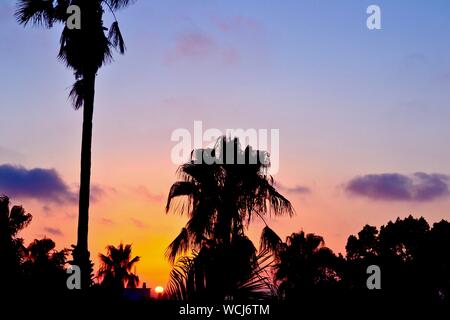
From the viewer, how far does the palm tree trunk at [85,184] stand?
13633mm

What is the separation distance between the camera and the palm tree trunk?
44.7 ft

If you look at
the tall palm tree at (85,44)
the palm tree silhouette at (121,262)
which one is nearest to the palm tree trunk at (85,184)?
the tall palm tree at (85,44)

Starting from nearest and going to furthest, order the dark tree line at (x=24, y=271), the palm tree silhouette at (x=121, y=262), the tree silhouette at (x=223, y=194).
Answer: the dark tree line at (x=24, y=271)
the tree silhouette at (x=223, y=194)
the palm tree silhouette at (x=121, y=262)

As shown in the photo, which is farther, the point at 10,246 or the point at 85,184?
the point at 10,246

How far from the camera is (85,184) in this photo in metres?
14.3

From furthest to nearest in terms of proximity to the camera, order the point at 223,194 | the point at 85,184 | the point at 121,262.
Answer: the point at 121,262
the point at 223,194
the point at 85,184

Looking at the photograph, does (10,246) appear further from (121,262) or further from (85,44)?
(121,262)

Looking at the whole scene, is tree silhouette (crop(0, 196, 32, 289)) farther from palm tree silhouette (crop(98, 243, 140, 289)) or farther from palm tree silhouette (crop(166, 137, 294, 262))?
palm tree silhouette (crop(98, 243, 140, 289))

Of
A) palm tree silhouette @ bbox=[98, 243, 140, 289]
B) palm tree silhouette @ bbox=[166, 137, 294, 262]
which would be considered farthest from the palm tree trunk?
palm tree silhouette @ bbox=[98, 243, 140, 289]

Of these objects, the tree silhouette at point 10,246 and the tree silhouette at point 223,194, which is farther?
the tree silhouette at point 223,194

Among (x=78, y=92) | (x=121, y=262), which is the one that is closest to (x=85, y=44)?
(x=78, y=92)

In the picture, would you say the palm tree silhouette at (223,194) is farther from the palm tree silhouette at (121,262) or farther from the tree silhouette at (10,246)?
the palm tree silhouette at (121,262)
